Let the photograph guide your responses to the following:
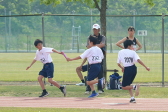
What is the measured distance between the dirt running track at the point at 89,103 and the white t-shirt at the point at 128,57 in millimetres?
1014

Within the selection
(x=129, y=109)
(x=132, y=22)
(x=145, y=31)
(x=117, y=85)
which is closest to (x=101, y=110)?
(x=129, y=109)

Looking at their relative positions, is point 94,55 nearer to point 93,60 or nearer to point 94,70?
point 93,60

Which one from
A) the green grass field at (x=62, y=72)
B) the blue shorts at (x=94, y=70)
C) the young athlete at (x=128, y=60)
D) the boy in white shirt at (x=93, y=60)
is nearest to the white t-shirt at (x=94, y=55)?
the boy in white shirt at (x=93, y=60)

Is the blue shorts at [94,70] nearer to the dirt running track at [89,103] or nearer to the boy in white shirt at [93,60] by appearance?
the boy in white shirt at [93,60]

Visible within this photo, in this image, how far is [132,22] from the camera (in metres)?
57.0

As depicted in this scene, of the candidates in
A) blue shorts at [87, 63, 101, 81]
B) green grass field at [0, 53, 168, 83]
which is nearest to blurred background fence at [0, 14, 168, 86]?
green grass field at [0, 53, 168, 83]

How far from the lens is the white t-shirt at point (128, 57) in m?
12.2

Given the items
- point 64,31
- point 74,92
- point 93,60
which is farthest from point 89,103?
A: point 64,31

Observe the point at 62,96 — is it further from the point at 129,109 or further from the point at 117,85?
the point at 129,109

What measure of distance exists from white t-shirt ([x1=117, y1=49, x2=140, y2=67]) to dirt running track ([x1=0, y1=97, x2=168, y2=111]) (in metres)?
1.01

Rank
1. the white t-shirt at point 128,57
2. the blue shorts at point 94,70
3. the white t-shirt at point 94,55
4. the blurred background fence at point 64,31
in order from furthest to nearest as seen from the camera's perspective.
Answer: the blurred background fence at point 64,31 → the blue shorts at point 94,70 → the white t-shirt at point 94,55 → the white t-shirt at point 128,57

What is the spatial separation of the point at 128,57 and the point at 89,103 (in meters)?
1.54

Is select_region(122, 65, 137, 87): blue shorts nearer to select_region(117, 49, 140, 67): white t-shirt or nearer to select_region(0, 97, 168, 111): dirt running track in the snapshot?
select_region(117, 49, 140, 67): white t-shirt

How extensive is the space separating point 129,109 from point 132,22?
46783 mm
